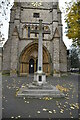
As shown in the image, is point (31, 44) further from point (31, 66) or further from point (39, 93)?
point (39, 93)

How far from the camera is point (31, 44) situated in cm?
1930

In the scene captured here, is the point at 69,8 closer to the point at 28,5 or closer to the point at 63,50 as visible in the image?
the point at 63,50

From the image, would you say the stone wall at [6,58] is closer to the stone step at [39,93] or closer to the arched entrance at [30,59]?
the arched entrance at [30,59]

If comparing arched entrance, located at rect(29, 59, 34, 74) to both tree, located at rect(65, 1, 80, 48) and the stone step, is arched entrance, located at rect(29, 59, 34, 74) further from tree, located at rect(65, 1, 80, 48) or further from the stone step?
the stone step

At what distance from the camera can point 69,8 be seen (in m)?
12.4

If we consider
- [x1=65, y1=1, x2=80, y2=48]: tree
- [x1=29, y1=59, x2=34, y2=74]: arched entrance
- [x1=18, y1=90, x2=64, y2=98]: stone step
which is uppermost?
[x1=65, y1=1, x2=80, y2=48]: tree

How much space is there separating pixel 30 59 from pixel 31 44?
2801 mm

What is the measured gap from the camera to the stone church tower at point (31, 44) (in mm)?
18005

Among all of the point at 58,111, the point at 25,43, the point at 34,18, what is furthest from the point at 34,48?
the point at 58,111

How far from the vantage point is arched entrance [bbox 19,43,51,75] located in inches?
752

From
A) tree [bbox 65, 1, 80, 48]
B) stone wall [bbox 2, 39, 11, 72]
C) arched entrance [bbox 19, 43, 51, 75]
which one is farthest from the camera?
stone wall [bbox 2, 39, 11, 72]

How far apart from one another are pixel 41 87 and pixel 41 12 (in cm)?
1878

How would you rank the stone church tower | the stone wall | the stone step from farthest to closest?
the stone wall < the stone church tower < the stone step

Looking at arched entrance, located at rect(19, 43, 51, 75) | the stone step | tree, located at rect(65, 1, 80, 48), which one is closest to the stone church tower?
arched entrance, located at rect(19, 43, 51, 75)
